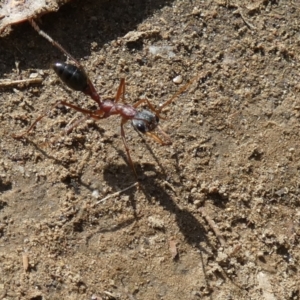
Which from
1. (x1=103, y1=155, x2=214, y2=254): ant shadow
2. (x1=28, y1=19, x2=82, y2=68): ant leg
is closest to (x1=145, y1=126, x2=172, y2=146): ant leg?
(x1=103, y1=155, x2=214, y2=254): ant shadow

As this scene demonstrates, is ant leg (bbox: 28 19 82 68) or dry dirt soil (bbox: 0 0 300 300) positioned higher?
ant leg (bbox: 28 19 82 68)

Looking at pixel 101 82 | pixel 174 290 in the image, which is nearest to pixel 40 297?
pixel 174 290

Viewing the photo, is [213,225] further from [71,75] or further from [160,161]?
[71,75]

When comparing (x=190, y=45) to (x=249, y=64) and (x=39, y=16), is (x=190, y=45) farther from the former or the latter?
(x=39, y=16)

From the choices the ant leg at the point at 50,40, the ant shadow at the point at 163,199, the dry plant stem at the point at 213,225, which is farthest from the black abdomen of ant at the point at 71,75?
the dry plant stem at the point at 213,225

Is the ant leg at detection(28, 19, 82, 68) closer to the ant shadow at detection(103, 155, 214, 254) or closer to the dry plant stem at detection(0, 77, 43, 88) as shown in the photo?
the dry plant stem at detection(0, 77, 43, 88)

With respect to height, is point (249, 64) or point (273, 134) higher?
point (249, 64)

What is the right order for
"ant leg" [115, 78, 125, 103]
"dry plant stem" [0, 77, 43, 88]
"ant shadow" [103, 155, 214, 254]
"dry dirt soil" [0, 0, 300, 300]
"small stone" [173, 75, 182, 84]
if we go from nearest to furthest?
"dry dirt soil" [0, 0, 300, 300] < "ant shadow" [103, 155, 214, 254] < "ant leg" [115, 78, 125, 103] < "dry plant stem" [0, 77, 43, 88] < "small stone" [173, 75, 182, 84]
